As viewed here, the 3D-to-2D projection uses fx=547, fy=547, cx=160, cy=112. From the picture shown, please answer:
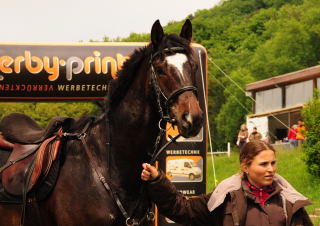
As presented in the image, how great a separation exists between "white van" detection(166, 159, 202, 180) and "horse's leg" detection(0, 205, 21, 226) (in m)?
4.17

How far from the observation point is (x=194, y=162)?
27.6 feet

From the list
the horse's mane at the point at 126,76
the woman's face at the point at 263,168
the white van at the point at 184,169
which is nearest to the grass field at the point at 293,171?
the white van at the point at 184,169

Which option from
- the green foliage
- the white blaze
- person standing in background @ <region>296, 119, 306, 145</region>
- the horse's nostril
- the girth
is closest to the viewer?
the horse's nostril

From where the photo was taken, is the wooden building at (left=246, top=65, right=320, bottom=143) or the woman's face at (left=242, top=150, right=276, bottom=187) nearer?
the woman's face at (left=242, top=150, right=276, bottom=187)

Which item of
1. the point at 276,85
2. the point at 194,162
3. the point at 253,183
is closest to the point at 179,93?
the point at 253,183

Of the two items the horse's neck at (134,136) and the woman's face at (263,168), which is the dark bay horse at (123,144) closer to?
the horse's neck at (134,136)

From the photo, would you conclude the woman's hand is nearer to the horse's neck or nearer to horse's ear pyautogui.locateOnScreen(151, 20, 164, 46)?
the horse's neck

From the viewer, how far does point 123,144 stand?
13.7ft

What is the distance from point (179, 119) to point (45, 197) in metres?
1.28

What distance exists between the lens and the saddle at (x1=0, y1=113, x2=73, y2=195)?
14.0 feet

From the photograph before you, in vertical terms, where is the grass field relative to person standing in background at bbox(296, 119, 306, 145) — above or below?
below

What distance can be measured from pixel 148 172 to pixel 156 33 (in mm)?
1093

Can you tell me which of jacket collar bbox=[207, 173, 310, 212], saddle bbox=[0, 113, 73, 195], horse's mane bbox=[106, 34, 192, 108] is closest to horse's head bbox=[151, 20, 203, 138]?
horse's mane bbox=[106, 34, 192, 108]

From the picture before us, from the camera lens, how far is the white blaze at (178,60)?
393 cm
